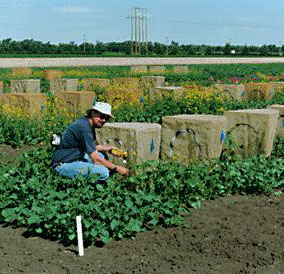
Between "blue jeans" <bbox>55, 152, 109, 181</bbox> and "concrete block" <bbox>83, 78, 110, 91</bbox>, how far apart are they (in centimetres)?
1107

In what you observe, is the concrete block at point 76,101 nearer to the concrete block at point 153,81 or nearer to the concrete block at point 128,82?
the concrete block at point 128,82

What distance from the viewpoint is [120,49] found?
3748 inches

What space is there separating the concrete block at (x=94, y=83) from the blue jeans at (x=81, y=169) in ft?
36.3

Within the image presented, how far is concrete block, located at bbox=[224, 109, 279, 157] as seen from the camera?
8289 mm

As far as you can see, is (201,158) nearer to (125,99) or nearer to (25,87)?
(125,99)

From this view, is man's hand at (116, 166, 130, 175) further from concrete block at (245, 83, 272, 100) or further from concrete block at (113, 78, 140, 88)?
concrete block at (113, 78, 140, 88)

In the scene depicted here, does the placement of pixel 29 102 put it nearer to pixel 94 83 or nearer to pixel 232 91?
pixel 232 91

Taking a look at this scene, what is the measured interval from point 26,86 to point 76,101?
5488 millimetres

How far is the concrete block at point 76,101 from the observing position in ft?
41.2

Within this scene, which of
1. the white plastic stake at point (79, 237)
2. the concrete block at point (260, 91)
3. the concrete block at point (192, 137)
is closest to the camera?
the white plastic stake at point (79, 237)

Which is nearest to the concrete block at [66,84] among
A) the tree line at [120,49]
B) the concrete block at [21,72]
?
the concrete block at [21,72]

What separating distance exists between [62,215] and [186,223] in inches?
48.8

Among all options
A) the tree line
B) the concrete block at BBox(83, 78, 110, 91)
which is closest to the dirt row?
the concrete block at BBox(83, 78, 110, 91)

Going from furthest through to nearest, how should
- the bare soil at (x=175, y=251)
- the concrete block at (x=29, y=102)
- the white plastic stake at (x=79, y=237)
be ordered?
1. the concrete block at (x=29, y=102)
2. the white plastic stake at (x=79, y=237)
3. the bare soil at (x=175, y=251)
